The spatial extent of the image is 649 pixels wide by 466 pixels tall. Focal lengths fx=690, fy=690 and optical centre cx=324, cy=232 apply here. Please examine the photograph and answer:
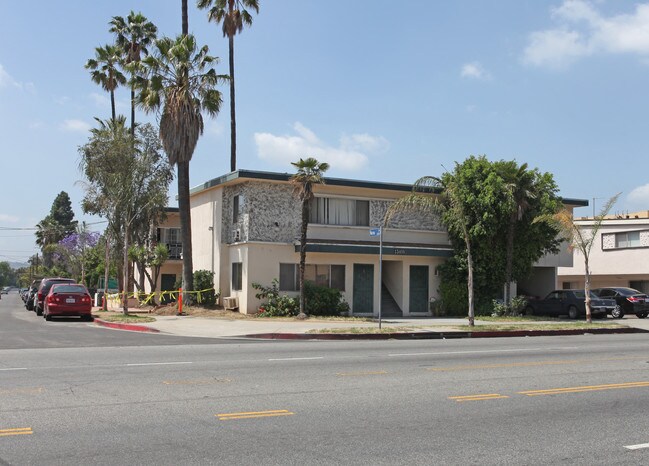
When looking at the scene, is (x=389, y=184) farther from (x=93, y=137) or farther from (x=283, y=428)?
(x=283, y=428)

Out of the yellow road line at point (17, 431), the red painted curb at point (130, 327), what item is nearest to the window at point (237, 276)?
the red painted curb at point (130, 327)

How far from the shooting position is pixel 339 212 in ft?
106

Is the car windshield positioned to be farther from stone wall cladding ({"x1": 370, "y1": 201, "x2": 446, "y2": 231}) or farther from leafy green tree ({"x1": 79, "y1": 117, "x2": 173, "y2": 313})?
stone wall cladding ({"x1": 370, "y1": 201, "x2": 446, "y2": 231})

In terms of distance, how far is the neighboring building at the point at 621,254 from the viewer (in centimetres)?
4600

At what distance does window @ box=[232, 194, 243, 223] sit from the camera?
31.8 metres

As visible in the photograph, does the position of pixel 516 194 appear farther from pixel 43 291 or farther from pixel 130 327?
pixel 43 291

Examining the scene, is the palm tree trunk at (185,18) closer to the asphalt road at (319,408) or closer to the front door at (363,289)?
the front door at (363,289)

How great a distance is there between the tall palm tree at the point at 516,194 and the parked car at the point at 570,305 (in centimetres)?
245

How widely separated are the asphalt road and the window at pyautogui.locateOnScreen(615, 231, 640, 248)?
110ft

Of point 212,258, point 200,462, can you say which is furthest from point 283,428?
point 212,258

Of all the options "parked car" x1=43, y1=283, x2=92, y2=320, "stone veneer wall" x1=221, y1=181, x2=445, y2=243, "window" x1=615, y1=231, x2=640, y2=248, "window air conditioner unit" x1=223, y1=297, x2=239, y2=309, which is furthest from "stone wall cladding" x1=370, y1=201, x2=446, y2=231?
"window" x1=615, y1=231, x2=640, y2=248

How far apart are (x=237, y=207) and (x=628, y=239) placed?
28742 millimetres

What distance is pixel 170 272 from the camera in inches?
1708

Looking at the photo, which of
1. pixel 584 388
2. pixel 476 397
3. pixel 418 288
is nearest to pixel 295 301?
pixel 418 288
